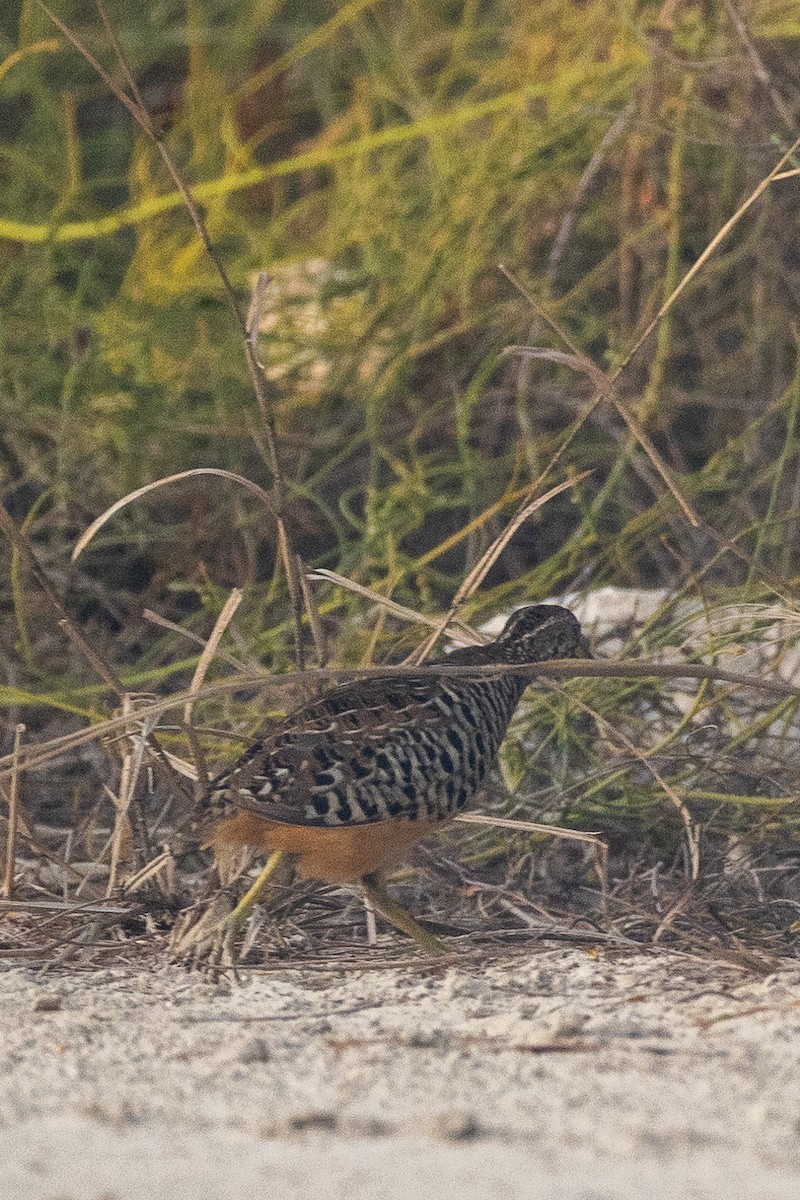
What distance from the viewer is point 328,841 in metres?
3.18

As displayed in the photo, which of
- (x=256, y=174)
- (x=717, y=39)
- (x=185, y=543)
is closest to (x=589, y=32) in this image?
(x=717, y=39)

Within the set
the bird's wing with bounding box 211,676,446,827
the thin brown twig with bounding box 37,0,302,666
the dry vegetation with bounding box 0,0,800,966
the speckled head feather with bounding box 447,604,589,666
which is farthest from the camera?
the dry vegetation with bounding box 0,0,800,966

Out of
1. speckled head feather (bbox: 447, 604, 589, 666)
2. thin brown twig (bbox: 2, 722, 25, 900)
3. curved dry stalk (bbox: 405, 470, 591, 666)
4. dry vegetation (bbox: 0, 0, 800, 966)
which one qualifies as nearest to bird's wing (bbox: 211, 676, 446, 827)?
curved dry stalk (bbox: 405, 470, 591, 666)

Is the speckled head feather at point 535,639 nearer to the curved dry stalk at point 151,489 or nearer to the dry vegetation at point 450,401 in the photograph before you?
the dry vegetation at point 450,401

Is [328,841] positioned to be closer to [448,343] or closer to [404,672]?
[404,672]

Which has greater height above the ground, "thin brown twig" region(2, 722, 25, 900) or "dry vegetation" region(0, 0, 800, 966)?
"dry vegetation" region(0, 0, 800, 966)

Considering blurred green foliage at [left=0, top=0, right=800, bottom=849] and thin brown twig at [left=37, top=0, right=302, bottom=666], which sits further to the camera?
blurred green foliage at [left=0, top=0, right=800, bottom=849]

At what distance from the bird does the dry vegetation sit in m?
0.52

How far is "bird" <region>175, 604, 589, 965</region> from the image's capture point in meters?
3.16

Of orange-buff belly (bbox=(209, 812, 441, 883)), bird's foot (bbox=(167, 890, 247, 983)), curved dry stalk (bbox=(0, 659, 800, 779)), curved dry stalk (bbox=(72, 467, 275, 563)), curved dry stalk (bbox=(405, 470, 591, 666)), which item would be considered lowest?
bird's foot (bbox=(167, 890, 247, 983))

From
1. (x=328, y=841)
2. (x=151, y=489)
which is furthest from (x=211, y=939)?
(x=151, y=489)

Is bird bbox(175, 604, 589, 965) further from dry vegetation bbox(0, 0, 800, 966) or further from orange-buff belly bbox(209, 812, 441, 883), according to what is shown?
dry vegetation bbox(0, 0, 800, 966)

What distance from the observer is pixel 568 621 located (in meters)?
3.74

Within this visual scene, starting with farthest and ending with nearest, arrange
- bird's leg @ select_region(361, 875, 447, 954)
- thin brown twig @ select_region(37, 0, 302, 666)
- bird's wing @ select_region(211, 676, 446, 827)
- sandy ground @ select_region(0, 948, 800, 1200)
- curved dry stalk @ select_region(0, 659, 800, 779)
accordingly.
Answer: bird's leg @ select_region(361, 875, 447, 954), bird's wing @ select_region(211, 676, 446, 827), thin brown twig @ select_region(37, 0, 302, 666), curved dry stalk @ select_region(0, 659, 800, 779), sandy ground @ select_region(0, 948, 800, 1200)
